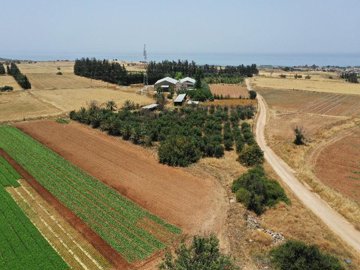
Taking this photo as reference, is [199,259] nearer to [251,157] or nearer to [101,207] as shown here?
[101,207]

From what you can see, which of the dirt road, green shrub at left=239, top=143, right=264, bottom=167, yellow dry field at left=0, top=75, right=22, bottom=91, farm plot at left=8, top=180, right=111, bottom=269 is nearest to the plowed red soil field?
green shrub at left=239, top=143, right=264, bottom=167

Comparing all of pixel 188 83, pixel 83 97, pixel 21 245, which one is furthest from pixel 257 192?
pixel 188 83

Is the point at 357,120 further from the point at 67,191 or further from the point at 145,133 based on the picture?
the point at 67,191

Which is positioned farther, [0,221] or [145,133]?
[145,133]

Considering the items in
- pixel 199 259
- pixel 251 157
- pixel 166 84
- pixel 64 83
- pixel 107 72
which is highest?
pixel 199 259

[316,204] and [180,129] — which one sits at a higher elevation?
[180,129]

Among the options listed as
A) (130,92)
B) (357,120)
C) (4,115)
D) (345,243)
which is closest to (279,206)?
(345,243)
